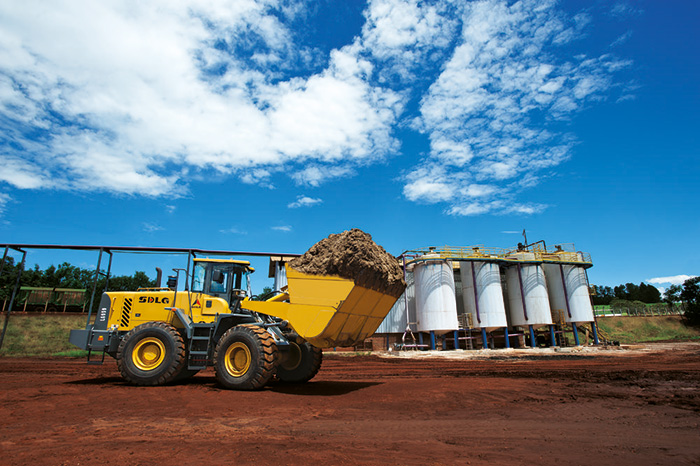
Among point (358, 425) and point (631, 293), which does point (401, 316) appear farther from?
point (631, 293)

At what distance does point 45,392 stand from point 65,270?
59339 mm

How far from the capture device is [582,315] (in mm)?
32594

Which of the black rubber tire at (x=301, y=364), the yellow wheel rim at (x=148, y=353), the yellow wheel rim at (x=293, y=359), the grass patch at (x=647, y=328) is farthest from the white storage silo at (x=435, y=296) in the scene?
the grass patch at (x=647, y=328)

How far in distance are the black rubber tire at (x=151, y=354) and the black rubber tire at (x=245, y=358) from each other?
3.87 feet

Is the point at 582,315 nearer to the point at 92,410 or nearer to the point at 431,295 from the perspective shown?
the point at 431,295

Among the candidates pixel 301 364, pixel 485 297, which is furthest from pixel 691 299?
pixel 301 364

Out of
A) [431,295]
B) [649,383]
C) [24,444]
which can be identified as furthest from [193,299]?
[431,295]

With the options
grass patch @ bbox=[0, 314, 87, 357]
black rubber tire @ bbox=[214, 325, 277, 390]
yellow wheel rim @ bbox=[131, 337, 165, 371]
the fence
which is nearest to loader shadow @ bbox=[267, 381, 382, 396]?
black rubber tire @ bbox=[214, 325, 277, 390]

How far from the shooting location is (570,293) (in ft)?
109

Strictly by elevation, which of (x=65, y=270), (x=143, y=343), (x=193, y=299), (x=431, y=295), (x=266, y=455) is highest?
(x=65, y=270)

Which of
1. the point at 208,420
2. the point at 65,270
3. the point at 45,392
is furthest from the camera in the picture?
the point at 65,270

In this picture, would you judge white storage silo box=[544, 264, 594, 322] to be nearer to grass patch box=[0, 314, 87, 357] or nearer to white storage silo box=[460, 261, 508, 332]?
white storage silo box=[460, 261, 508, 332]

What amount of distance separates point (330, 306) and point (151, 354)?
16.5ft

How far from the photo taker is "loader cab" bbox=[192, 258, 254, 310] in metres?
9.81
